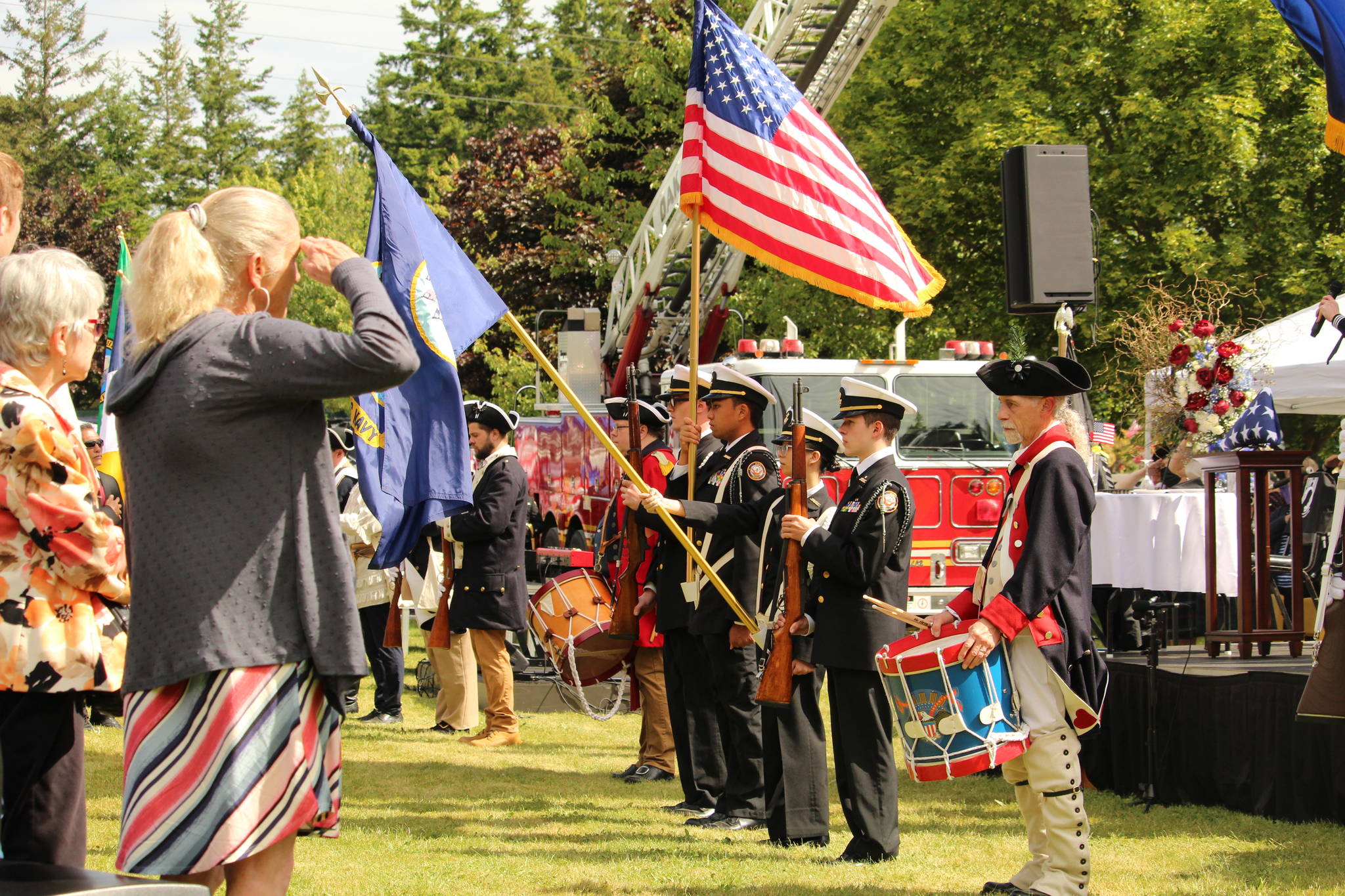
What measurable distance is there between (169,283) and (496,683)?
702cm

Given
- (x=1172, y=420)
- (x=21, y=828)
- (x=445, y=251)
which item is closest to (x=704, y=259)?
(x=1172, y=420)

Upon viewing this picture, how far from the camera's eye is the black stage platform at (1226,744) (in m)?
6.83

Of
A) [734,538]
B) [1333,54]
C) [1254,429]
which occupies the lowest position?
[734,538]

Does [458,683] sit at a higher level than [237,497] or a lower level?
lower

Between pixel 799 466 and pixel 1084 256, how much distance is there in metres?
3.91

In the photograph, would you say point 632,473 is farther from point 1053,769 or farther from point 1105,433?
point 1105,433

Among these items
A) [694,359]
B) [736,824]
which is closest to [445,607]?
[736,824]

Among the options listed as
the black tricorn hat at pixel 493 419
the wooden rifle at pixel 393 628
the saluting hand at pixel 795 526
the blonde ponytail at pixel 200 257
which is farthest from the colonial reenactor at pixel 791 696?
the wooden rifle at pixel 393 628

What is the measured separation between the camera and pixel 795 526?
6086 millimetres

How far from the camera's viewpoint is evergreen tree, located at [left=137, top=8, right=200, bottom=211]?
59812 millimetres

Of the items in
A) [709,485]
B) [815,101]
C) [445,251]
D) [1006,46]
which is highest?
[1006,46]

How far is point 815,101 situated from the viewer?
16109mm

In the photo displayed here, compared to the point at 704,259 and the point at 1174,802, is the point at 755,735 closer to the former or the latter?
the point at 1174,802

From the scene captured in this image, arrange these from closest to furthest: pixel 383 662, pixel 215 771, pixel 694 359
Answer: pixel 215 771 < pixel 694 359 < pixel 383 662
